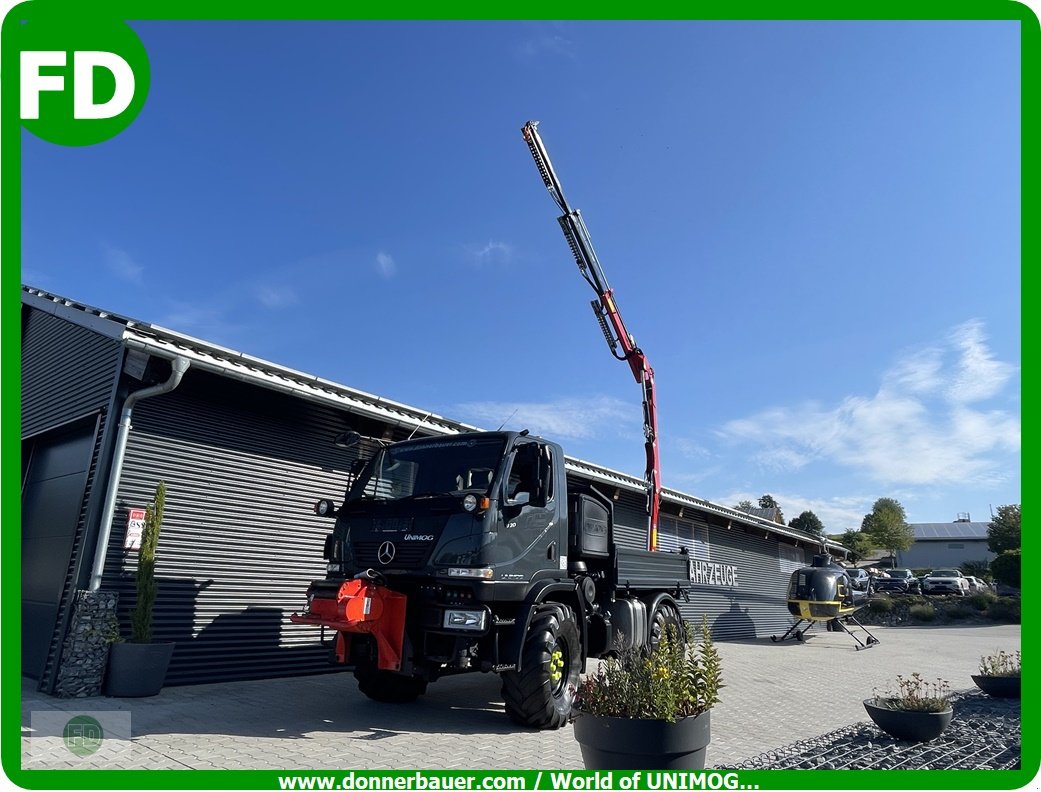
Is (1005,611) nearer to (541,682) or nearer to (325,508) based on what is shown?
(541,682)

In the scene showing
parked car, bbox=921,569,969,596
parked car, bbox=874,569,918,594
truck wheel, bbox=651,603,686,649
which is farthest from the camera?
parked car, bbox=874,569,918,594

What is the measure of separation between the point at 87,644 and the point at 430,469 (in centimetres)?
378

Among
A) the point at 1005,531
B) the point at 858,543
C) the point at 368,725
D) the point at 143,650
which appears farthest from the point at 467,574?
the point at 858,543

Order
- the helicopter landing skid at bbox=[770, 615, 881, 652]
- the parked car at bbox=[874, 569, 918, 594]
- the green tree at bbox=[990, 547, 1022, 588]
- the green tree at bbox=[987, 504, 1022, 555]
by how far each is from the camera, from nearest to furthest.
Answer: the helicopter landing skid at bbox=[770, 615, 881, 652] < the green tree at bbox=[990, 547, 1022, 588] < the parked car at bbox=[874, 569, 918, 594] < the green tree at bbox=[987, 504, 1022, 555]

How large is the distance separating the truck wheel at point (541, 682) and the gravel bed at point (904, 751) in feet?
5.51

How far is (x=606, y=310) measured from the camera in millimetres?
12602

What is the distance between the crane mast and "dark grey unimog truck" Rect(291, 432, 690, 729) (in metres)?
5.62

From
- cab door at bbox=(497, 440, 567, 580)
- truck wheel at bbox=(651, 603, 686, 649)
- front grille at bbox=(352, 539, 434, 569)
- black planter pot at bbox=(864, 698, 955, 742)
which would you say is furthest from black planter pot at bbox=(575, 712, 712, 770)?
truck wheel at bbox=(651, 603, 686, 649)

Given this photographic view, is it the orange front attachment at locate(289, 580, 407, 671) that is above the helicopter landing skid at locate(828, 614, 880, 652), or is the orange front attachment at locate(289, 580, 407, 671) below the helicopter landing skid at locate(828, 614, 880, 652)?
above

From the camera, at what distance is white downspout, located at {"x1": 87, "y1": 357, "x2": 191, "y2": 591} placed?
7.28 m

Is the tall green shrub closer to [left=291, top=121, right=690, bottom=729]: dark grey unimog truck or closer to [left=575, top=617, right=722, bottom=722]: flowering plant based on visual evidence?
[left=291, top=121, right=690, bottom=729]: dark grey unimog truck

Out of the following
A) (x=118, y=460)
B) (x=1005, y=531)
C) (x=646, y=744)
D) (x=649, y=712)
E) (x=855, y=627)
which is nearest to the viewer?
(x=646, y=744)

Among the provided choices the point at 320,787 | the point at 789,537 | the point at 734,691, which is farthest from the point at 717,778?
the point at 789,537

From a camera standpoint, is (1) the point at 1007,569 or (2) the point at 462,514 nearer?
(2) the point at 462,514
